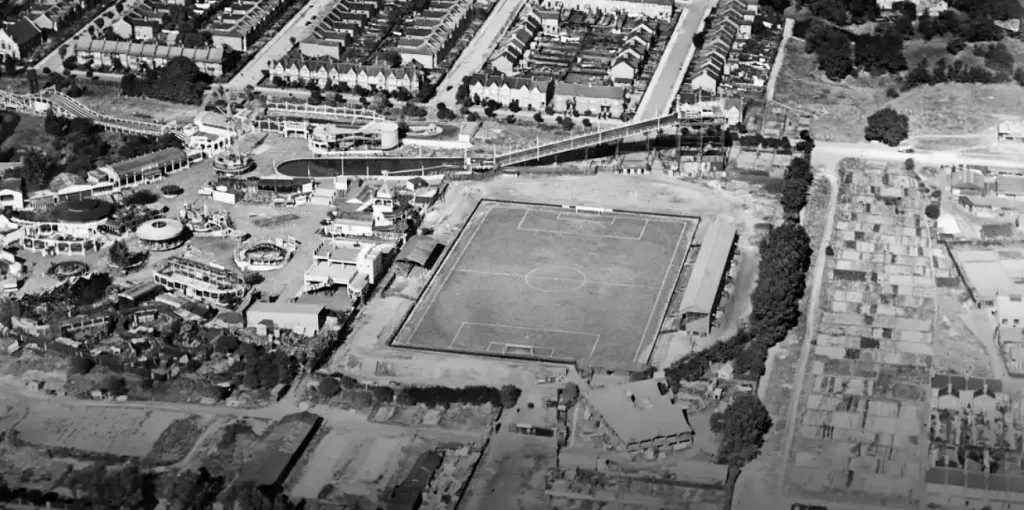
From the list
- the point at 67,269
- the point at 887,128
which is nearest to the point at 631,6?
the point at 887,128

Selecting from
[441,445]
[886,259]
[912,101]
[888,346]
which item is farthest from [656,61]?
[441,445]

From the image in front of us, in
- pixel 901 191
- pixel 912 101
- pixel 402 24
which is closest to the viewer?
pixel 901 191

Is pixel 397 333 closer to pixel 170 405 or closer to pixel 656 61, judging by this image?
pixel 170 405

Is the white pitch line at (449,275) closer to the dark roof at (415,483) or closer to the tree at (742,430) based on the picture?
the dark roof at (415,483)

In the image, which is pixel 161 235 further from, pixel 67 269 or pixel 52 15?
pixel 52 15

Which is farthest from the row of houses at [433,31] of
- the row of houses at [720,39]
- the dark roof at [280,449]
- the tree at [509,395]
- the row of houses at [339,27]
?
the dark roof at [280,449]
